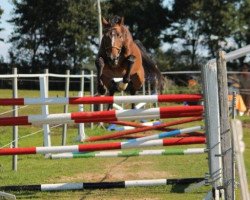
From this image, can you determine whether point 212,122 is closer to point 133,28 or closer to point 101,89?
point 101,89

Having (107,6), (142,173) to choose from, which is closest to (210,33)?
(107,6)

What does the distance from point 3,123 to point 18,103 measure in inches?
10.6

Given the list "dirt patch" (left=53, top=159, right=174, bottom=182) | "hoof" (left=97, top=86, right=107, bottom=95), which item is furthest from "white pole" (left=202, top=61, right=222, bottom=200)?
"dirt patch" (left=53, top=159, right=174, bottom=182)

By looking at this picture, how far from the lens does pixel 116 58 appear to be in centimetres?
621

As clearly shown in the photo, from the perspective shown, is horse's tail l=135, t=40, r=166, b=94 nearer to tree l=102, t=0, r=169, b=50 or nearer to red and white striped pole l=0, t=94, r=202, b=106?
red and white striped pole l=0, t=94, r=202, b=106

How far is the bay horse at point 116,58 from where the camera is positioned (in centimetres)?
622

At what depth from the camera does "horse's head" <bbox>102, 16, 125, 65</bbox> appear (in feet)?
20.3

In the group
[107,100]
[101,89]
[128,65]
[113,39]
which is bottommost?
[107,100]

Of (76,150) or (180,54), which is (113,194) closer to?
(76,150)

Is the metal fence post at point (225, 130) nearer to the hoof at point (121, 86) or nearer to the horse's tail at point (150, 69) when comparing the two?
the hoof at point (121, 86)

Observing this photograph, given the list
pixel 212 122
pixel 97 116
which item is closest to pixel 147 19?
pixel 97 116

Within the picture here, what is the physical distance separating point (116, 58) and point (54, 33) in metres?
43.5

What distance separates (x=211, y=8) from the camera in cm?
4984

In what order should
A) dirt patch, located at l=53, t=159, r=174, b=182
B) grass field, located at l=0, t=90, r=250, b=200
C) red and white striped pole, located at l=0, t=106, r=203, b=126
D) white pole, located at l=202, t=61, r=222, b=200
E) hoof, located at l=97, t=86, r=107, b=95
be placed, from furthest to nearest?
dirt patch, located at l=53, t=159, r=174, b=182 < hoof, located at l=97, t=86, r=107, b=95 < grass field, located at l=0, t=90, r=250, b=200 < red and white striped pole, located at l=0, t=106, r=203, b=126 < white pole, located at l=202, t=61, r=222, b=200
